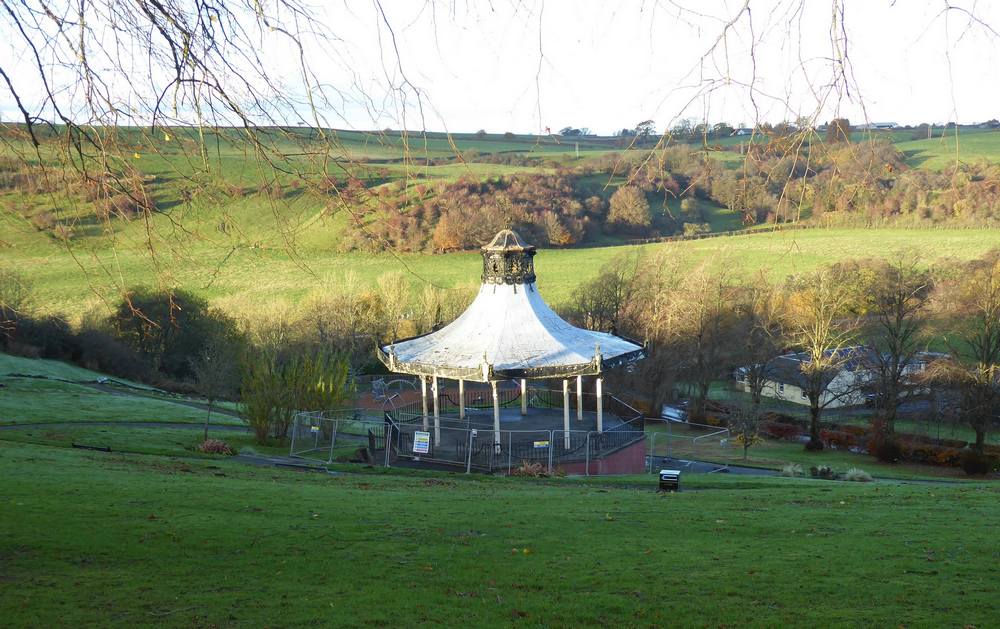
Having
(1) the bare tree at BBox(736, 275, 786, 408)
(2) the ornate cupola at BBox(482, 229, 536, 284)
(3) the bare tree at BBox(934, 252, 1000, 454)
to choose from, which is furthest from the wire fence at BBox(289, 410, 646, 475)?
(1) the bare tree at BBox(736, 275, 786, 408)

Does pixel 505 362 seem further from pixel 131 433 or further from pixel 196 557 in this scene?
pixel 196 557

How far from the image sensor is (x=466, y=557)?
10680mm

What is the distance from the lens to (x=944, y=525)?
1323 cm

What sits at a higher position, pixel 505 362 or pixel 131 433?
pixel 505 362

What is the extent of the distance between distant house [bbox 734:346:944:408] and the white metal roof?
81.2 ft

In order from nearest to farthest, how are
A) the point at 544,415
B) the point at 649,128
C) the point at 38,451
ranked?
the point at 649,128, the point at 38,451, the point at 544,415

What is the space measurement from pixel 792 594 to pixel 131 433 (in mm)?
22623

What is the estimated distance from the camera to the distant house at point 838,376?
49.5 metres

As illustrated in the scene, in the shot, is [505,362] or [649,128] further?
[505,362]

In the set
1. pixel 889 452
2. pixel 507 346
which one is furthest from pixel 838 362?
pixel 507 346

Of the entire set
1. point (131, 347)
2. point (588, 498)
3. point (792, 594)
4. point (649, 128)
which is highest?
point (649, 128)

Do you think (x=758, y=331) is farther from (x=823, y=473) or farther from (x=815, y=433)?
(x=823, y=473)

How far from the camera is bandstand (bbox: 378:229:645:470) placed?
2514 centimetres

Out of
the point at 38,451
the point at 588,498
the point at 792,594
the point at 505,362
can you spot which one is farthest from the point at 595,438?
the point at 792,594
